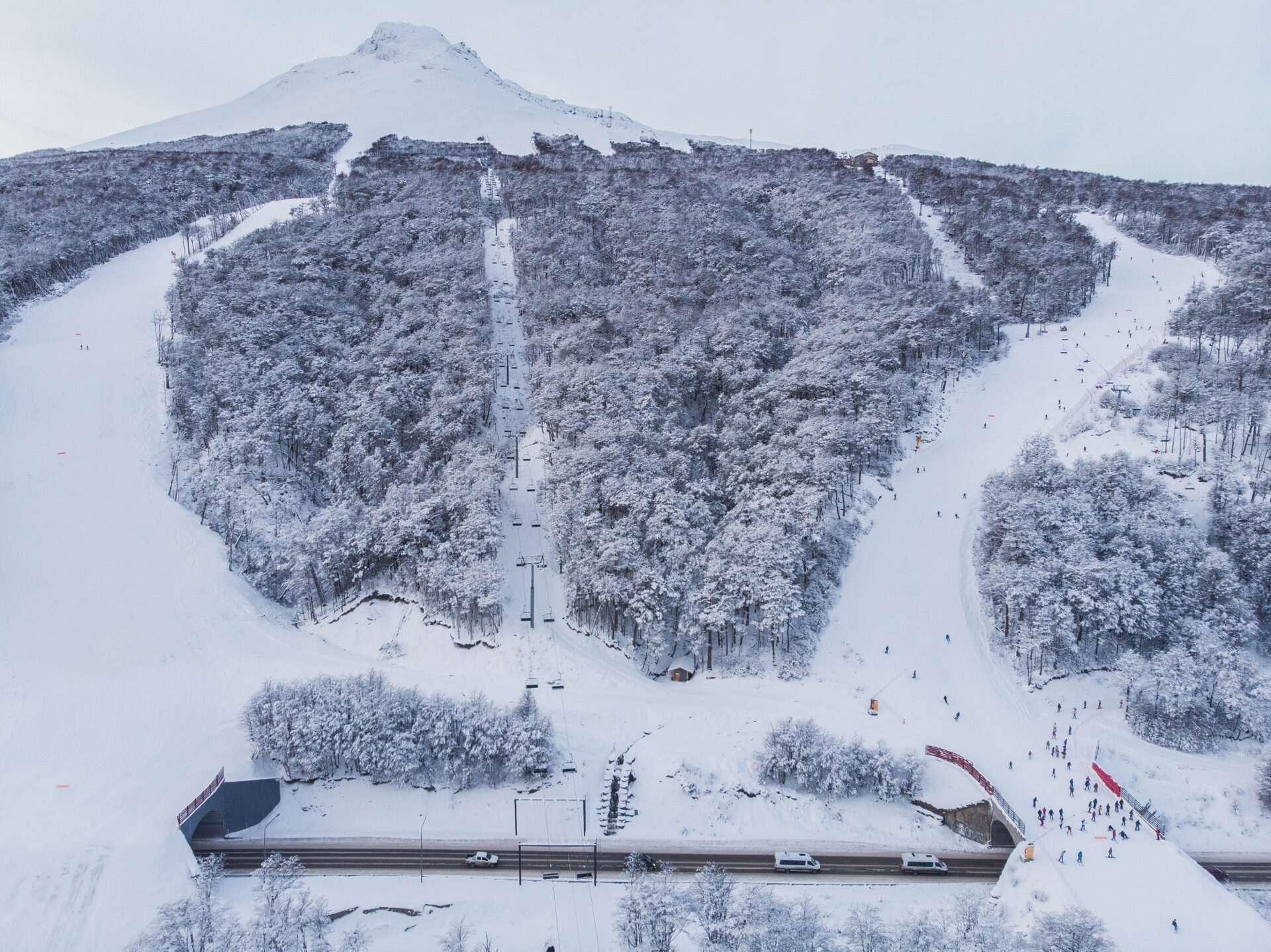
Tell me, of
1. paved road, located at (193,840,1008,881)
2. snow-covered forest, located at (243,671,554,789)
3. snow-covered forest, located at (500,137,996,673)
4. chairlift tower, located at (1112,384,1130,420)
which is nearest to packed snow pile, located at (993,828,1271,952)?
paved road, located at (193,840,1008,881)

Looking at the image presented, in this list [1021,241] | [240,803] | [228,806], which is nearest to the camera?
[228,806]

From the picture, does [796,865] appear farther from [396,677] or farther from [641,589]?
[396,677]

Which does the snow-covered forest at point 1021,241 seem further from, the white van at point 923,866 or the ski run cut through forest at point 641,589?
the white van at point 923,866

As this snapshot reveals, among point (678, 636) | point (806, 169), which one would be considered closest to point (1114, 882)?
point (678, 636)

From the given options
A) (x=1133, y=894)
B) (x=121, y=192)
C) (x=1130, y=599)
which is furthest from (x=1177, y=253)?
(x=121, y=192)

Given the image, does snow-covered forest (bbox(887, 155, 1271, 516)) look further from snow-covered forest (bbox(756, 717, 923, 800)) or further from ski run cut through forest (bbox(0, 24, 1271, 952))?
snow-covered forest (bbox(756, 717, 923, 800))

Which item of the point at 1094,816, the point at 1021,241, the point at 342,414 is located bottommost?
the point at 1094,816
